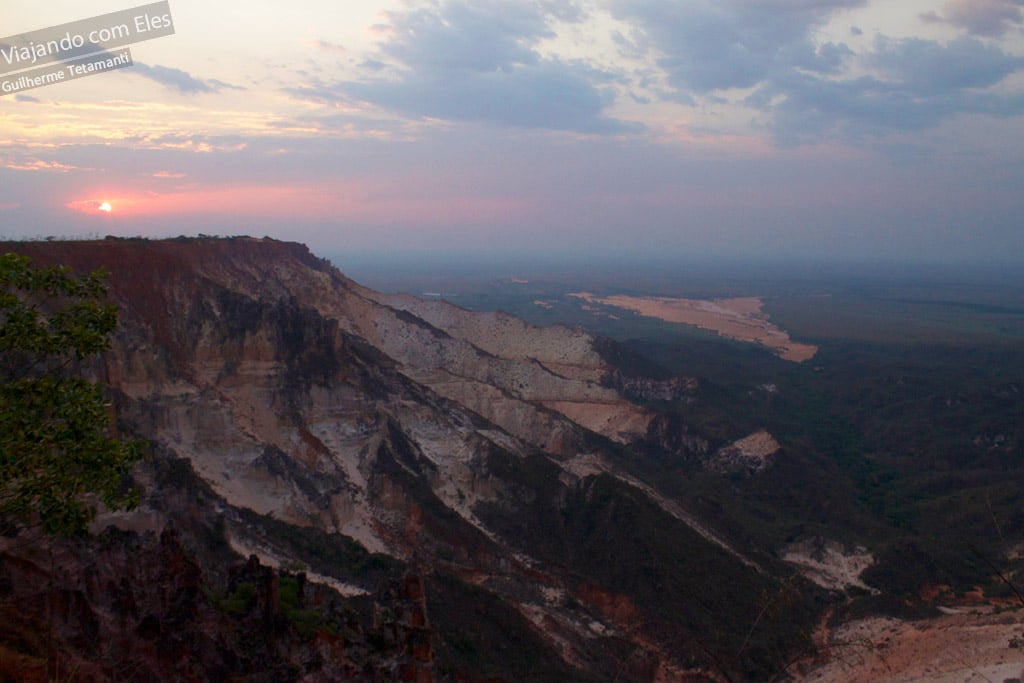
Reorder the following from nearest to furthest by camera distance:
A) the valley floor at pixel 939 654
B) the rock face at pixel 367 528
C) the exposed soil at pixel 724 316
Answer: the rock face at pixel 367 528, the valley floor at pixel 939 654, the exposed soil at pixel 724 316

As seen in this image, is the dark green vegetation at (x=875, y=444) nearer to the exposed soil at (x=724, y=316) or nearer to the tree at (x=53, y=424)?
→ the exposed soil at (x=724, y=316)

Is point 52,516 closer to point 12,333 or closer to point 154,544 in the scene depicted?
point 12,333

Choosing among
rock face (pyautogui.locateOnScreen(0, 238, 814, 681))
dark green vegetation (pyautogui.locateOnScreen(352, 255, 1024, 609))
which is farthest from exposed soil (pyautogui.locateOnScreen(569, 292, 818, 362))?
rock face (pyautogui.locateOnScreen(0, 238, 814, 681))

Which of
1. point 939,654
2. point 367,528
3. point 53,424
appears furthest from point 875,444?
point 53,424

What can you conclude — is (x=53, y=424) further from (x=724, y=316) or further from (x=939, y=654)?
(x=724, y=316)

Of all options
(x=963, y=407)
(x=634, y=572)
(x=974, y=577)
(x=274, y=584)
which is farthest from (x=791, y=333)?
(x=274, y=584)

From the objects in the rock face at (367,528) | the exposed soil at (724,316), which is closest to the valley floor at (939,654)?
the rock face at (367,528)
